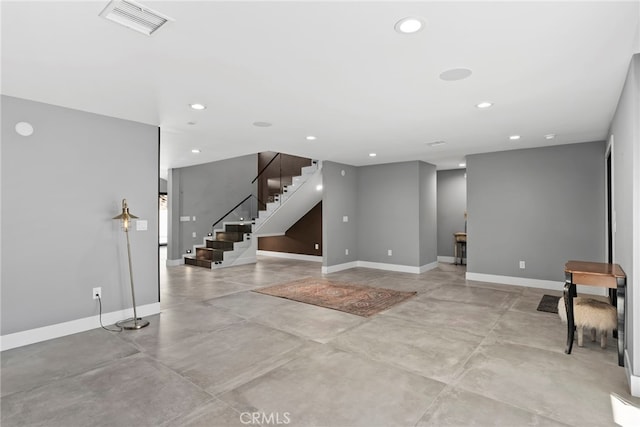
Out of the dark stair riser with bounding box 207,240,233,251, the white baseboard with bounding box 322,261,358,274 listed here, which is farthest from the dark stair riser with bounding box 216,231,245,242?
the white baseboard with bounding box 322,261,358,274

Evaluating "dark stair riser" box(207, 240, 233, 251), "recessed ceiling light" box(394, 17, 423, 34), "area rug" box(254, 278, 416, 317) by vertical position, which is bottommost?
"area rug" box(254, 278, 416, 317)

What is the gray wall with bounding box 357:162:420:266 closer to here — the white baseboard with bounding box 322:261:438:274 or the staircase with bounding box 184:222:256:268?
the white baseboard with bounding box 322:261:438:274

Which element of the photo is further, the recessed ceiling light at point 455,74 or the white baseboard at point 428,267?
the white baseboard at point 428,267

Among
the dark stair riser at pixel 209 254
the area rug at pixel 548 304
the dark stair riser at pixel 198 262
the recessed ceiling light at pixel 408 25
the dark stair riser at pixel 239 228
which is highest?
the recessed ceiling light at pixel 408 25

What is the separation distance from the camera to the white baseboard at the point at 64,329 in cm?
358

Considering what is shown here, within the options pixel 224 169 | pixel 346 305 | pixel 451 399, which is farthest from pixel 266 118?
pixel 224 169

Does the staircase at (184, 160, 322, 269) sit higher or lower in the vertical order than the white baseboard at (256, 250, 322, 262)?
higher

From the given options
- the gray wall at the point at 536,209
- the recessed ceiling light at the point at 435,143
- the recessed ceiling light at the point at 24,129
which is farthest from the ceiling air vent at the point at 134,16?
the gray wall at the point at 536,209

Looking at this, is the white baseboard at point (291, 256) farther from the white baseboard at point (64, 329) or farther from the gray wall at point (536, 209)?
the white baseboard at point (64, 329)

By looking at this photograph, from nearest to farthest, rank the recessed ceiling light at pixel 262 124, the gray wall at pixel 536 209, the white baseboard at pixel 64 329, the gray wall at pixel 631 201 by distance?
the gray wall at pixel 631 201 < the white baseboard at pixel 64 329 < the recessed ceiling light at pixel 262 124 < the gray wall at pixel 536 209

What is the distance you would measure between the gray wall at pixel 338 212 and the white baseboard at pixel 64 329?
4224mm

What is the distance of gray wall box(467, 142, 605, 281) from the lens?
5934 mm

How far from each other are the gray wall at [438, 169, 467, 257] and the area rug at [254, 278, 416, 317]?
4.19 meters

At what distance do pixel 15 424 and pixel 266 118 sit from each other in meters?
3.75
